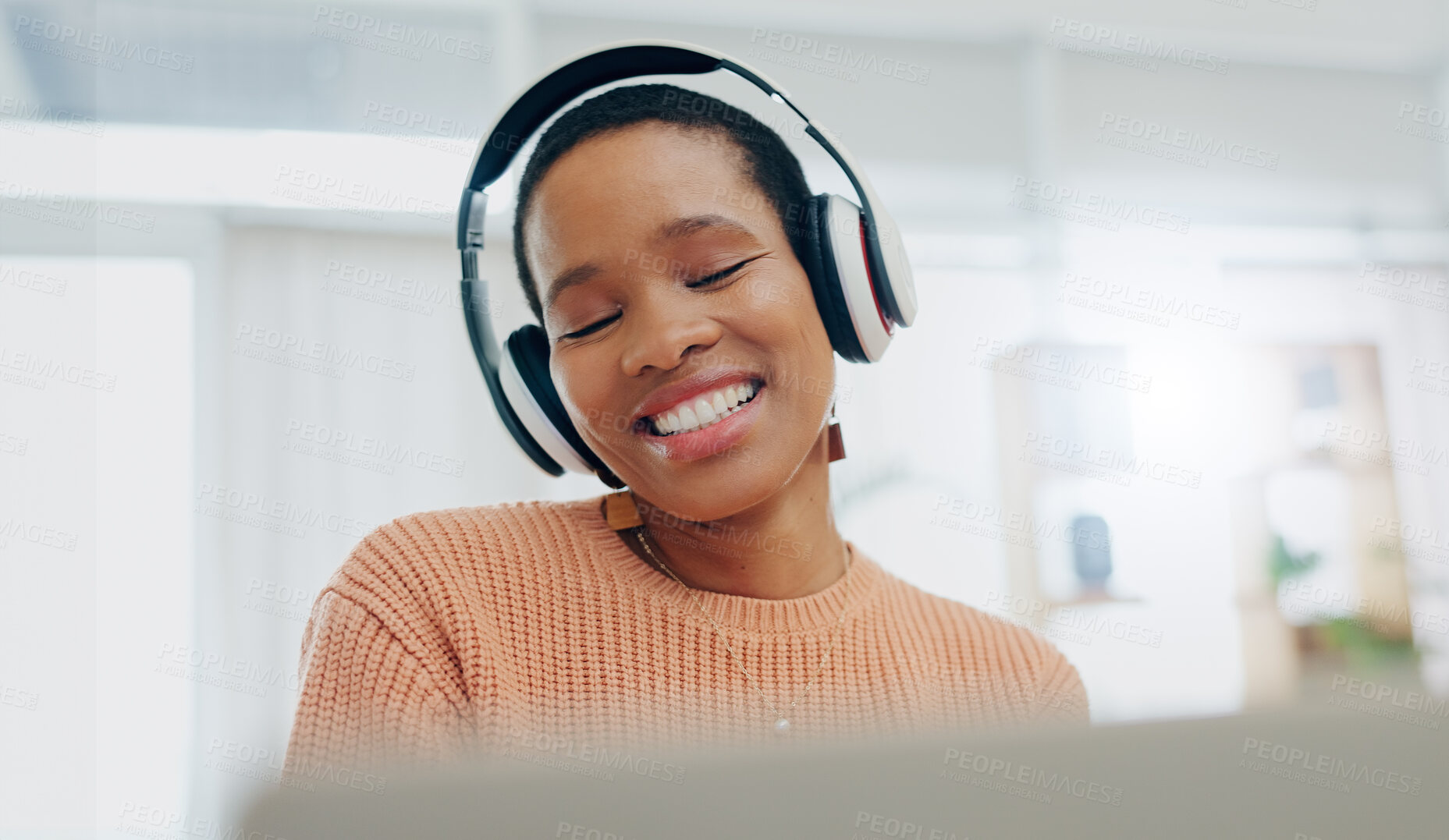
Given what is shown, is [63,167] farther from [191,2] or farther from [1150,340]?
[1150,340]

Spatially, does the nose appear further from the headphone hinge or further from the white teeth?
the headphone hinge

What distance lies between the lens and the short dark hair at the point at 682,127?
81 cm

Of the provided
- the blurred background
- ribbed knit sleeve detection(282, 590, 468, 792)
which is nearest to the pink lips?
ribbed knit sleeve detection(282, 590, 468, 792)

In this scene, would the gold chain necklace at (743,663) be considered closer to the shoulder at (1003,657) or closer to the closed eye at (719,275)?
the shoulder at (1003,657)

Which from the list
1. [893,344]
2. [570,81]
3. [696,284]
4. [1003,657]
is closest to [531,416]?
[696,284]

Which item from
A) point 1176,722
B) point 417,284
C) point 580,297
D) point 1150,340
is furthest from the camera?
point 1150,340

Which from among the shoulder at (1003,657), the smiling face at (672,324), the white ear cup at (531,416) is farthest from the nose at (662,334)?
the shoulder at (1003,657)

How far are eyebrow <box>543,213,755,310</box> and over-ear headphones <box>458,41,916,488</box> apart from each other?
0.28 ft

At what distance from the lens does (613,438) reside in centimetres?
77

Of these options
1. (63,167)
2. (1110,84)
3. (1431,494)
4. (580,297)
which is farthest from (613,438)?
(1431,494)

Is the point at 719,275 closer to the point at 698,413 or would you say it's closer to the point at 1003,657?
the point at 698,413

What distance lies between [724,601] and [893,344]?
1.84 meters

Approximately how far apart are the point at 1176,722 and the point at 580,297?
0.63 m

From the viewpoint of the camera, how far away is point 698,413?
0.74 m
